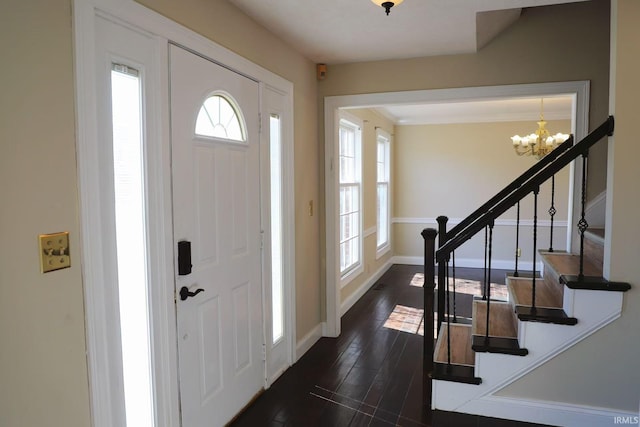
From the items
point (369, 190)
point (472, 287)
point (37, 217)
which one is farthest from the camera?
point (369, 190)

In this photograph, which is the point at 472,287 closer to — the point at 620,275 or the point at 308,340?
the point at 308,340

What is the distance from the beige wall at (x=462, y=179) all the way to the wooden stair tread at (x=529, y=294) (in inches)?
158

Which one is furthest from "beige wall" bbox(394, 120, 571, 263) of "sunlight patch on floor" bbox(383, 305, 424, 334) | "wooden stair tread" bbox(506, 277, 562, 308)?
"wooden stair tread" bbox(506, 277, 562, 308)

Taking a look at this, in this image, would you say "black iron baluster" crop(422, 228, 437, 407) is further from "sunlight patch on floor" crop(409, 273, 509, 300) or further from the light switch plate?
"sunlight patch on floor" crop(409, 273, 509, 300)

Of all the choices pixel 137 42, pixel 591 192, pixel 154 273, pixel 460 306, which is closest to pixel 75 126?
pixel 137 42

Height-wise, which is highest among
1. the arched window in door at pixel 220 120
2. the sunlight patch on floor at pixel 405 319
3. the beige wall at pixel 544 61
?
the beige wall at pixel 544 61

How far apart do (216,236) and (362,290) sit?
137 inches

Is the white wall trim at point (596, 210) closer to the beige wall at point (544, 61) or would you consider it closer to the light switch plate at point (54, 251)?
the beige wall at point (544, 61)

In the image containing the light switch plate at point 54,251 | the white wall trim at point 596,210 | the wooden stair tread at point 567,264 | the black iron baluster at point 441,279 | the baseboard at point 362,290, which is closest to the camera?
the light switch plate at point 54,251

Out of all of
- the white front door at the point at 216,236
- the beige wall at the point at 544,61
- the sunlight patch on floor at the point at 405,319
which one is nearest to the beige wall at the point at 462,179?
the sunlight patch on floor at the point at 405,319

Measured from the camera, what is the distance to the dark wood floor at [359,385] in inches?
103

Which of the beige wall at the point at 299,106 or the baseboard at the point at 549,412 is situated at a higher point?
the beige wall at the point at 299,106

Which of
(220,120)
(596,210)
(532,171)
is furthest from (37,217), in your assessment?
(596,210)

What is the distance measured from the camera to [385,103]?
3750mm
